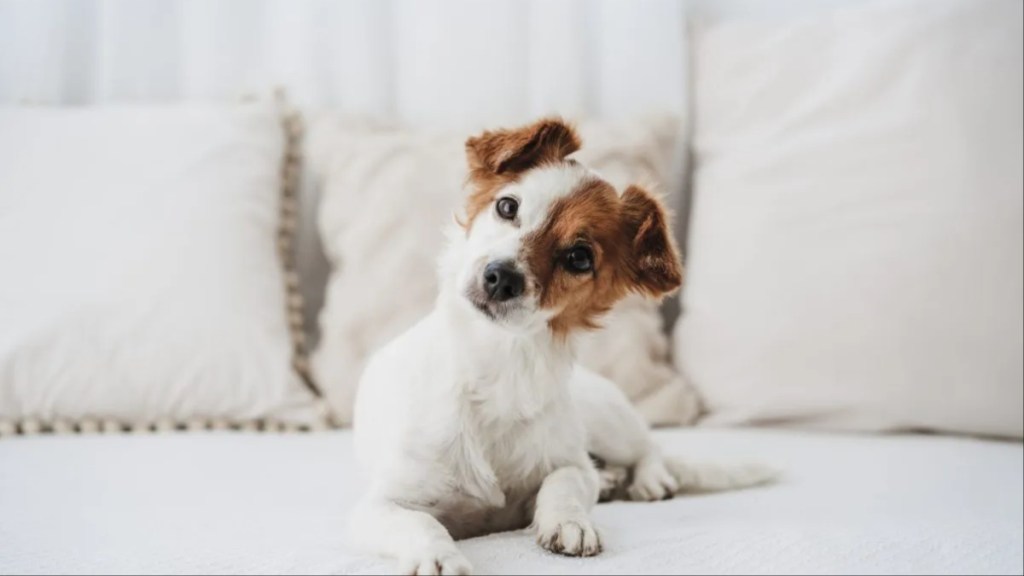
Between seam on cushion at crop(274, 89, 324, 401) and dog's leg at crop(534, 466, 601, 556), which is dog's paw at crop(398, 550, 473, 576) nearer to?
dog's leg at crop(534, 466, 601, 556)

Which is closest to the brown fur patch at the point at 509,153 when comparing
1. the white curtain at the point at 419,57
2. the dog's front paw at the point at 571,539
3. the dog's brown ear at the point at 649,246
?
the dog's brown ear at the point at 649,246

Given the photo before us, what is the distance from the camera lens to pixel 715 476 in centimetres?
137

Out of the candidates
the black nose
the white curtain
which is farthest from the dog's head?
the white curtain

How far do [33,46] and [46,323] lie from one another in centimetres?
58

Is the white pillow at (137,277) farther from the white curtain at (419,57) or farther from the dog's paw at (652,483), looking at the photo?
the dog's paw at (652,483)

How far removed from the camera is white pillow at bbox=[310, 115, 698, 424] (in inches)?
67.6

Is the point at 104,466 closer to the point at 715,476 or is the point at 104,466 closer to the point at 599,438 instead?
the point at 599,438

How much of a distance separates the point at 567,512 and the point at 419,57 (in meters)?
1.28

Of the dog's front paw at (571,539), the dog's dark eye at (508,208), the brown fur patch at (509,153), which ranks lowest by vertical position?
the dog's front paw at (571,539)

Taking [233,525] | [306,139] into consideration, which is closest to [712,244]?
[306,139]

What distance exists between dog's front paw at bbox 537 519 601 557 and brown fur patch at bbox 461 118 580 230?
368 mm

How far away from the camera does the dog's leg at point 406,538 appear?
85 centimetres

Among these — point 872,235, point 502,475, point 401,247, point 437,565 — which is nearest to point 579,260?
point 502,475

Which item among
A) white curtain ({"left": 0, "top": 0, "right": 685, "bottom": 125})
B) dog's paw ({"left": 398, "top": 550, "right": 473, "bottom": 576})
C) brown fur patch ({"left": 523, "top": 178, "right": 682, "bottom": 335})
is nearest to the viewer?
dog's paw ({"left": 398, "top": 550, "right": 473, "bottom": 576})
